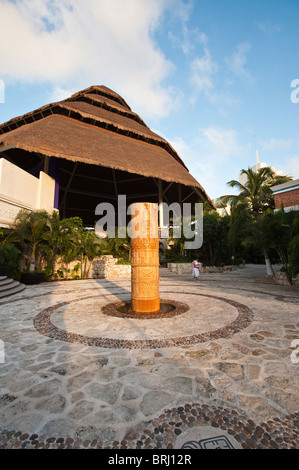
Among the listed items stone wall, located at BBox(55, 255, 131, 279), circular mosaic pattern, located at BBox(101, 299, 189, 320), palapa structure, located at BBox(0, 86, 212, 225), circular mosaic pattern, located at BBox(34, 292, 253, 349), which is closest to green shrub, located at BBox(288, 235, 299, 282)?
circular mosaic pattern, located at BBox(34, 292, 253, 349)

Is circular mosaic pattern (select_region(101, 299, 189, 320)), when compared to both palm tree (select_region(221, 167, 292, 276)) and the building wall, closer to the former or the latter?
palm tree (select_region(221, 167, 292, 276))

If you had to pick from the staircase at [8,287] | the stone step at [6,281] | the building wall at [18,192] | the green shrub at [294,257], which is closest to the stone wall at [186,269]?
the green shrub at [294,257]

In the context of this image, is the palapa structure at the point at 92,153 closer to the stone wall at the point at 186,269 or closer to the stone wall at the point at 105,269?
the stone wall at the point at 105,269

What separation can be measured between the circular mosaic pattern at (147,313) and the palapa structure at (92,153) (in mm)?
10039

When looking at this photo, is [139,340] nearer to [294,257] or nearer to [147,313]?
[147,313]

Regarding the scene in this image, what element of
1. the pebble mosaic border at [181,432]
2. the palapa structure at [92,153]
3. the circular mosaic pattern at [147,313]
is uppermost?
the palapa structure at [92,153]

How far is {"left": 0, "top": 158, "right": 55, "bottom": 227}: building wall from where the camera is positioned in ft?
34.9

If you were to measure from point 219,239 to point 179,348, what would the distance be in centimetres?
1590

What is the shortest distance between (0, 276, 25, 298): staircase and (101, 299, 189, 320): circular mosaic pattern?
4.35 metres

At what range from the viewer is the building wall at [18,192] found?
1065cm

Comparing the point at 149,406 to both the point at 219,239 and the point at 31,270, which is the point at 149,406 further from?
the point at 219,239

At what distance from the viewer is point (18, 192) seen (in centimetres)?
1165

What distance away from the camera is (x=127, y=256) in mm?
15602
